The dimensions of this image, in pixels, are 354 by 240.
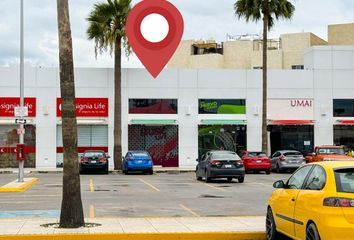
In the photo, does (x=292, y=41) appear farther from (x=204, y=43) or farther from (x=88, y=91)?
(x=88, y=91)

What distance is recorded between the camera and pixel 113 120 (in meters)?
41.5

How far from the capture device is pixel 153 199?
66.5ft

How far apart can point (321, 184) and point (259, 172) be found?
30232 millimetres

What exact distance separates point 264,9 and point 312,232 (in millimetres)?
33803

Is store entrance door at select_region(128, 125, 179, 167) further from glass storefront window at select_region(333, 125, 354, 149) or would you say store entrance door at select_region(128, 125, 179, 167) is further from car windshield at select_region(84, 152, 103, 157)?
glass storefront window at select_region(333, 125, 354, 149)

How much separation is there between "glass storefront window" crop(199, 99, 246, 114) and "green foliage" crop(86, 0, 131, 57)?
7408mm

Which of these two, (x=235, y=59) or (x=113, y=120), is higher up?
(x=235, y=59)

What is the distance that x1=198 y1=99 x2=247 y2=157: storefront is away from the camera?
42.8 m

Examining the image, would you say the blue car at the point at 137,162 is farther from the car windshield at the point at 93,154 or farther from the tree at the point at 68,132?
the tree at the point at 68,132

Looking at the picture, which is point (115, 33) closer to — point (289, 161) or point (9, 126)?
point (9, 126)

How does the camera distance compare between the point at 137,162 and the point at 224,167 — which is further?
the point at 137,162

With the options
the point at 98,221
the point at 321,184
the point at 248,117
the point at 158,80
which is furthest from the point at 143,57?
the point at 321,184

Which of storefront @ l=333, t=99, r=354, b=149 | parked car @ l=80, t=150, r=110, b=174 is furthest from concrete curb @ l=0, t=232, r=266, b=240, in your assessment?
storefront @ l=333, t=99, r=354, b=149

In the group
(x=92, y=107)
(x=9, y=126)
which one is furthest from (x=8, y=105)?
(x=92, y=107)
